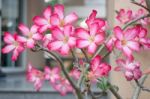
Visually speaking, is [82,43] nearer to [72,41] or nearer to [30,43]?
[72,41]

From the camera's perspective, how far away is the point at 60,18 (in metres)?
1.26

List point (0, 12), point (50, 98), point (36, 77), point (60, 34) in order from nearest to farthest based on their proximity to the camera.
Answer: point (60, 34), point (36, 77), point (50, 98), point (0, 12)

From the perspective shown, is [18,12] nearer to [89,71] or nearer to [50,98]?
[50,98]

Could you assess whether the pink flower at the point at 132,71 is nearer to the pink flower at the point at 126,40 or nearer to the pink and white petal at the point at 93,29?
the pink flower at the point at 126,40

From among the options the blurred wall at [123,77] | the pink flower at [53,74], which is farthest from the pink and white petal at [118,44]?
the blurred wall at [123,77]

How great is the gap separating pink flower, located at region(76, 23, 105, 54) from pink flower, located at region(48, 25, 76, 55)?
0.02 m

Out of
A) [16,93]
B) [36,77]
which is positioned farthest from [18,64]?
[36,77]

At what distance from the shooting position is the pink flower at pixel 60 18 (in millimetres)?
1240

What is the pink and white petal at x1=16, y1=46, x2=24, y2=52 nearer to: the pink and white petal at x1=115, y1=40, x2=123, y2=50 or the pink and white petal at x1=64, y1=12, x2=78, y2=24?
the pink and white petal at x1=64, y1=12, x2=78, y2=24

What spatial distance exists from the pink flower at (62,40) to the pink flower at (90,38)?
0.02 metres

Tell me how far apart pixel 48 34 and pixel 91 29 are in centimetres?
24

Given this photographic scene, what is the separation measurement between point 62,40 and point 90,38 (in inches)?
3.7

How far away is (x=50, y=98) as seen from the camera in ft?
10.6

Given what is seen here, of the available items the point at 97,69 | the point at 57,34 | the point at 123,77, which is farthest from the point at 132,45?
the point at 123,77
